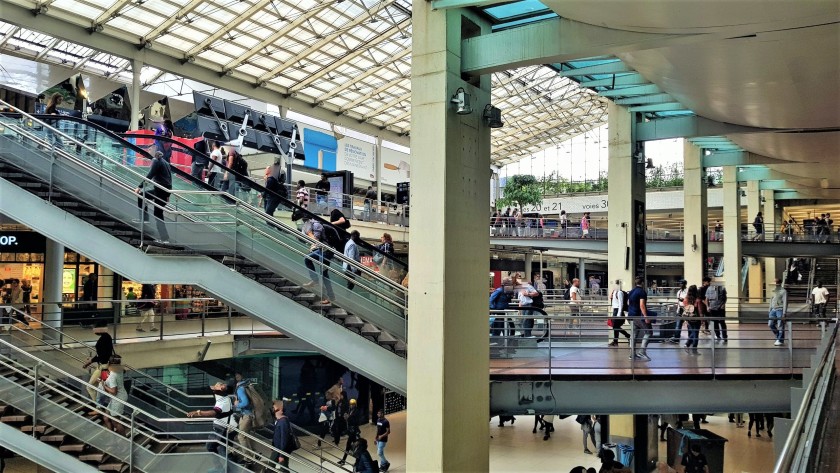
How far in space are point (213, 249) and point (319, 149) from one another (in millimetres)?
26849

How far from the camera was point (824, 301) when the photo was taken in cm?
1659

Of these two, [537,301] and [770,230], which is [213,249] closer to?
[537,301]

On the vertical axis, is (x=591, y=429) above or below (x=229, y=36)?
below

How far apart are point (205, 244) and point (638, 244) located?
1043 centimetres

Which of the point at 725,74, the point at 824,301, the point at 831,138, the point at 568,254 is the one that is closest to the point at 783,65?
the point at 725,74

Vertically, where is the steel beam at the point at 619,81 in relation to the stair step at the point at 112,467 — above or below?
above

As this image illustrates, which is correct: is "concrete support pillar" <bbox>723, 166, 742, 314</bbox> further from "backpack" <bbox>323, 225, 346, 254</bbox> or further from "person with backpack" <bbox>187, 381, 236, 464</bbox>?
"person with backpack" <bbox>187, 381, 236, 464</bbox>

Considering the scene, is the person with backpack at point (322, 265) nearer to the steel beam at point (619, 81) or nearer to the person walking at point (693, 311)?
the person walking at point (693, 311)

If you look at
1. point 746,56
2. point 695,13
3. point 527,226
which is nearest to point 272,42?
point 527,226

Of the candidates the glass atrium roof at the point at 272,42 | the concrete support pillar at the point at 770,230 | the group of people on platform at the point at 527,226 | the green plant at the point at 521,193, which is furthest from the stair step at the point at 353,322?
the green plant at the point at 521,193

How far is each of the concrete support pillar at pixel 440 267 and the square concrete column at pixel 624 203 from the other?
24.8ft

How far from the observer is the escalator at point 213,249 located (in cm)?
908

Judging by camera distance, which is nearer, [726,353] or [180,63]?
[726,353]

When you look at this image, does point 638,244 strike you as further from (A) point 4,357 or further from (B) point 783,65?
(A) point 4,357
